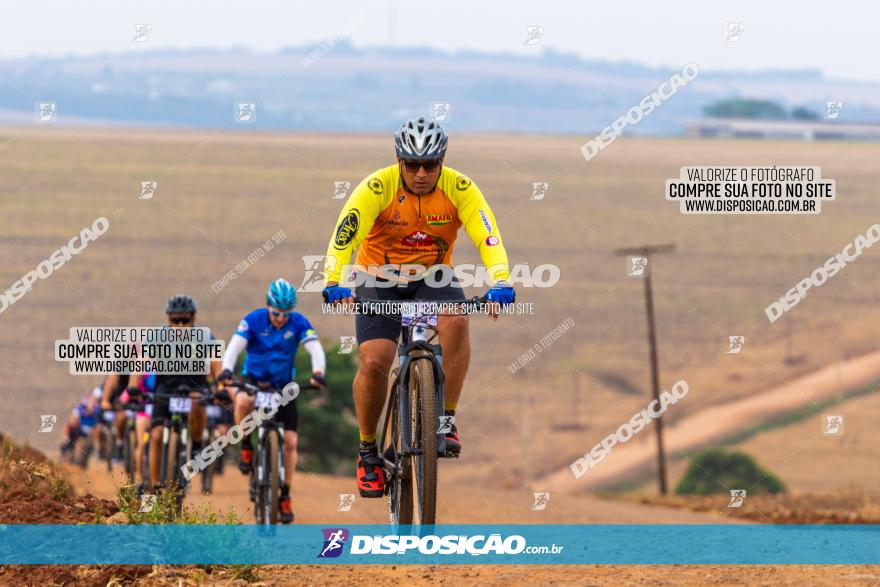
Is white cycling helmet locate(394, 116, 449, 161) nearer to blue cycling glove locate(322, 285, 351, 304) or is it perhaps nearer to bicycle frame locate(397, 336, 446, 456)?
blue cycling glove locate(322, 285, 351, 304)

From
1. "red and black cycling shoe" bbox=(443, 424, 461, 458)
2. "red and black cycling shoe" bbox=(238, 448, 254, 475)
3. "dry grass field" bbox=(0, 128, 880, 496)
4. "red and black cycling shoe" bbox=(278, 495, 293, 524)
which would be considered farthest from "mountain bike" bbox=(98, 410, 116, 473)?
"dry grass field" bbox=(0, 128, 880, 496)

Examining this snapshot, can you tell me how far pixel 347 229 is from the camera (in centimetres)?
1038

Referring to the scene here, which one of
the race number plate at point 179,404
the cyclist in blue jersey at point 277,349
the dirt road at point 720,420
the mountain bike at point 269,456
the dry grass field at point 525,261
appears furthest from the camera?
the dry grass field at point 525,261

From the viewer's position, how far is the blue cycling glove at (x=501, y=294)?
394 inches

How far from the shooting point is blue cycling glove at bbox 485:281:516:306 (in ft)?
32.8

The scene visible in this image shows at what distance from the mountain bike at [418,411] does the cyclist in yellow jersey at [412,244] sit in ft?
0.41

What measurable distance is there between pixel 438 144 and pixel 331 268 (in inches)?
47.6

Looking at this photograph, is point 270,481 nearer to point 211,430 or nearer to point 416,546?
point 416,546

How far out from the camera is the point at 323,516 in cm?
1970

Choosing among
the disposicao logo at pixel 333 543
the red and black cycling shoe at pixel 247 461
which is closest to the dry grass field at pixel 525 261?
the red and black cycling shoe at pixel 247 461

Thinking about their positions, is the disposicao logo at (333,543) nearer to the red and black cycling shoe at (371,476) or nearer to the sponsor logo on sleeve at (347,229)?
the red and black cycling shoe at (371,476)

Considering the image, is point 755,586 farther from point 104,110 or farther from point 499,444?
point 104,110

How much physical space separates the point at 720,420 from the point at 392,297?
5638 cm

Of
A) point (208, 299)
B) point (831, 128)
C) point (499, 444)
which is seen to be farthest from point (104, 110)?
point (499, 444)
